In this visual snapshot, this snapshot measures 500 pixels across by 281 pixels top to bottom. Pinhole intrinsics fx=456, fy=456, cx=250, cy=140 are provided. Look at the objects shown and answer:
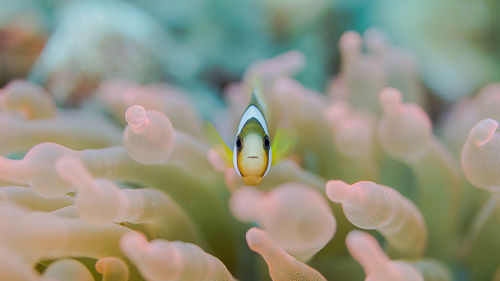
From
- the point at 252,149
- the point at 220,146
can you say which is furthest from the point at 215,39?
the point at 252,149

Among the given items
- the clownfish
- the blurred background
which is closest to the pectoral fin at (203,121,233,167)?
the clownfish

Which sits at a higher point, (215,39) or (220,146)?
(215,39)

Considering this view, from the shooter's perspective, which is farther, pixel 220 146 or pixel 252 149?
pixel 220 146

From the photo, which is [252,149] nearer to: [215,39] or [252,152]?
[252,152]

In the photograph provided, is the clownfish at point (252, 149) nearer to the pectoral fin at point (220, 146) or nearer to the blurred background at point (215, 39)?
the pectoral fin at point (220, 146)

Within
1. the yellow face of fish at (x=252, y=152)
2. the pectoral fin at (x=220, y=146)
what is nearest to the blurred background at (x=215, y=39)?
the pectoral fin at (x=220, y=146)

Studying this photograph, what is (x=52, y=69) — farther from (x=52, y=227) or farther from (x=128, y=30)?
(x=52, y=227)
